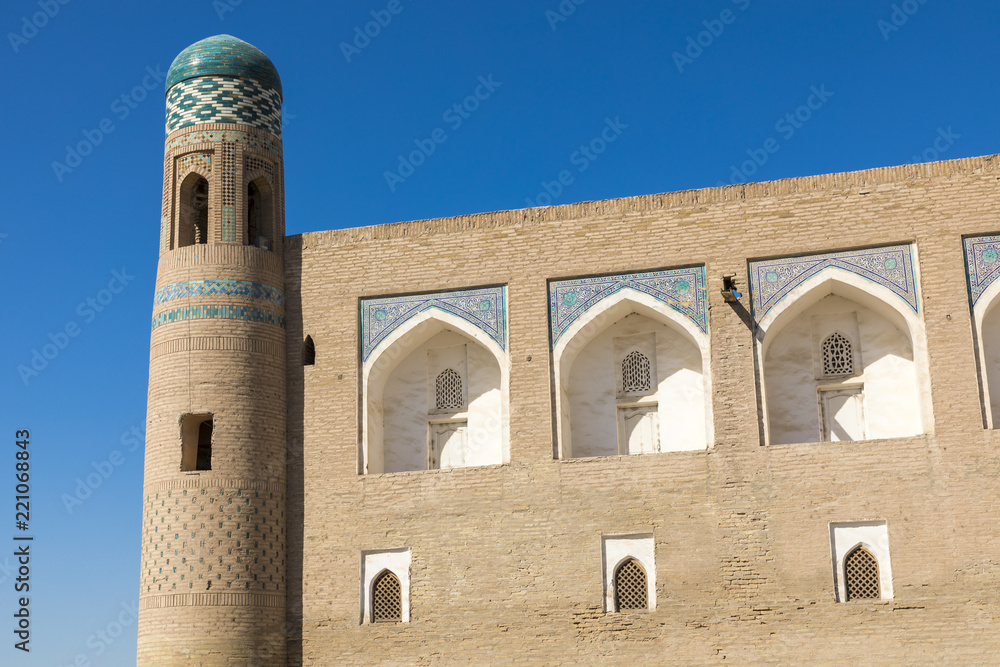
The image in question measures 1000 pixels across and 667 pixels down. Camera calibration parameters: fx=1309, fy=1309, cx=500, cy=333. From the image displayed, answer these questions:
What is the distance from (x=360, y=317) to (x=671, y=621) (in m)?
4.03

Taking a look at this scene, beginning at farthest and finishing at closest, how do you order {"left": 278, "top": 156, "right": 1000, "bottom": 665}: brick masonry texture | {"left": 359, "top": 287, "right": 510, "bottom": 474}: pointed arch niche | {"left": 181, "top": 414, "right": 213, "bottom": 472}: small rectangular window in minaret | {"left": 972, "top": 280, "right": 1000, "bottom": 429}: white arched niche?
{"left": 359, "top": 287, "right": 510, "bottom": 474}: pointed arch niche → {"left": 181, "top": 414, "right": 213, "bottom": 472}: small rectangular window in minaret → {"left": 972, "top": 280, "right": 1000, "bottom": 429}: white arched niche → {"left": 278, "top": 156, "right": 1000, "bottom": 665}: brick masonry texture

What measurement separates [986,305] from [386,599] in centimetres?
574

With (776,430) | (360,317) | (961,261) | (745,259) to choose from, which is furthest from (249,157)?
(961,261)

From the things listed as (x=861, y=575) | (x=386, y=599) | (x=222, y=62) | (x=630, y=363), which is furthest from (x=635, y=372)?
(x=222, y=62)

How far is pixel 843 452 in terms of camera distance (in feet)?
35.6

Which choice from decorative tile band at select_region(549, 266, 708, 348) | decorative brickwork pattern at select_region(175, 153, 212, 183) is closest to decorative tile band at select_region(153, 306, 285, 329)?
decorative brickwork pattern at select_region(175, 153, 212, 183)

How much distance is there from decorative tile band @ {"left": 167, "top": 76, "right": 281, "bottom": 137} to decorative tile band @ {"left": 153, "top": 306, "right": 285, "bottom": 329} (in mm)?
1880

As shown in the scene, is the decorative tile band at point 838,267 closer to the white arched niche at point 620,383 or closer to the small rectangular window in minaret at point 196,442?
the white arched niche at point 620,383

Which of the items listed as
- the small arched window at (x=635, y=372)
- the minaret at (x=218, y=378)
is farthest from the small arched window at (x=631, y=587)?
the minaret at (x=218, y=378)

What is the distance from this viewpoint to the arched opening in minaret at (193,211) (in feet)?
41.8

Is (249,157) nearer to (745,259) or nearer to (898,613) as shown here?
(745,259)

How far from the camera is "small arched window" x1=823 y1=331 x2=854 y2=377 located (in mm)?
11586

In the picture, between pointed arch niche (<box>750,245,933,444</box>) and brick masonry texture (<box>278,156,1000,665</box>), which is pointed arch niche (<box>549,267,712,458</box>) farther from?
pointed arch niche (<box>750,245,933,444</box>)

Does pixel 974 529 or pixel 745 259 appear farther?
pixel 745 259
